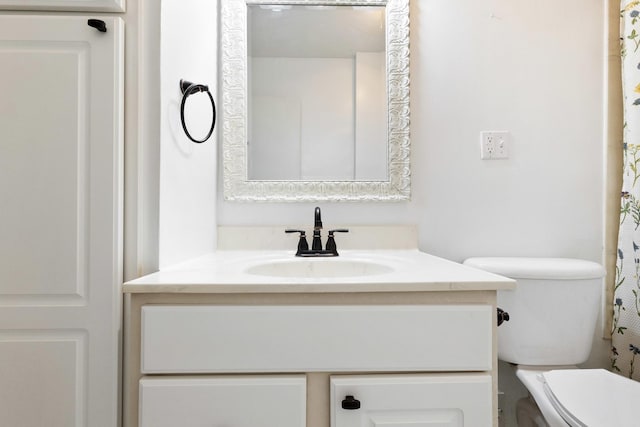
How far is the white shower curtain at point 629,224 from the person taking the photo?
1.20 m

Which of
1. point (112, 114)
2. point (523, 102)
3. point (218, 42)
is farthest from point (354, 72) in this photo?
point (112, 114)

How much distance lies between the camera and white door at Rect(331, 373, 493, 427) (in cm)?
72

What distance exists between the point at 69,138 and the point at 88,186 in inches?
4.5

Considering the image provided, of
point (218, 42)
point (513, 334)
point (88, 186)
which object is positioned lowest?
point (513, 334)

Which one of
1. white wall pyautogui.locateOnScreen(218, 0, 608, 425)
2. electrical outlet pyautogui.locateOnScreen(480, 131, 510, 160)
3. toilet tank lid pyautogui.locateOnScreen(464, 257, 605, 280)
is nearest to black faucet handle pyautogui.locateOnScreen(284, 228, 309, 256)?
white wall pyautogui.locateOnScreen(218, 0, 608, 425)

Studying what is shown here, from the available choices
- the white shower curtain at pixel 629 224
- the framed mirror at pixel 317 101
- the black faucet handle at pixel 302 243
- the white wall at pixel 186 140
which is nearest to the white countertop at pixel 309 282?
the white wall at pixel 186 140

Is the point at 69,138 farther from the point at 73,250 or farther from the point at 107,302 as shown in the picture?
the point at 107,302

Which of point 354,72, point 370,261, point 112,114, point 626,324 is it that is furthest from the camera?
point 354,72

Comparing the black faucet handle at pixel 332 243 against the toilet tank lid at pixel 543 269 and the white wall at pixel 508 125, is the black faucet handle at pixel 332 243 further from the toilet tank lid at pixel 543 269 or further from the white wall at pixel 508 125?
the toilet tank lid at pixel 543 269

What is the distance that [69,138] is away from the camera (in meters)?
0.81

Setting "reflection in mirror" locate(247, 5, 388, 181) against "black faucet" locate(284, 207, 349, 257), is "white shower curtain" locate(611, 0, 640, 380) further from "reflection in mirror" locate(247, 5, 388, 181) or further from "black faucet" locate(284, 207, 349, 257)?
"black faucet" locate(284, 207, 349, 257)

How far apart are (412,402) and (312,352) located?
0.74 feet

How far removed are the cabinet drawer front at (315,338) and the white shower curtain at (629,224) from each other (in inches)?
33.8

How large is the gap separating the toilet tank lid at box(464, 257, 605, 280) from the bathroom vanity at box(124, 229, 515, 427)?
462mm
